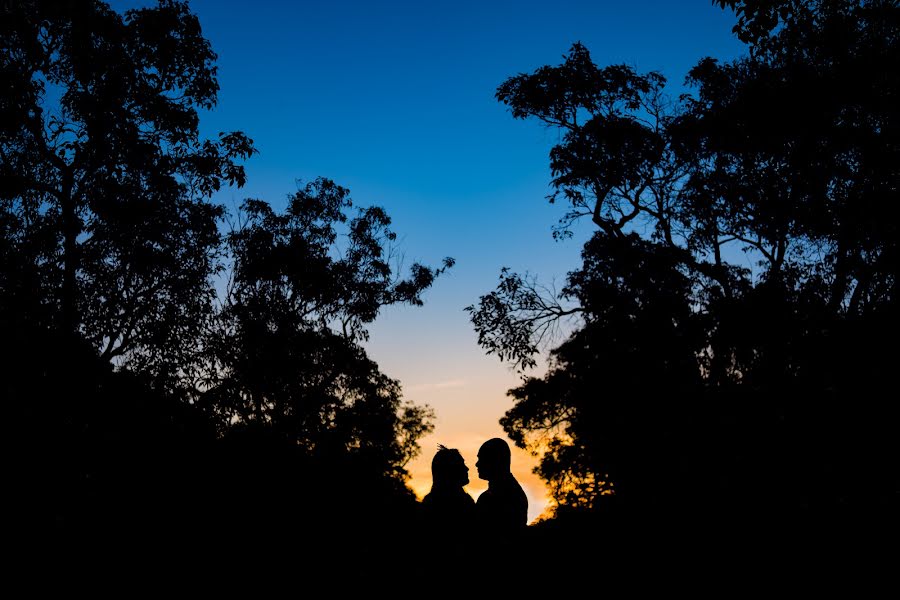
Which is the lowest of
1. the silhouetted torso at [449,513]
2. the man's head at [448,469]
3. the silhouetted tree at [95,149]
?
the silhouetted torso at [449,513]

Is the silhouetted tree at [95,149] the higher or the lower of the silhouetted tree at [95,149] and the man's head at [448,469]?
the higher

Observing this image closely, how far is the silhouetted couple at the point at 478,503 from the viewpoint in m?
4.43

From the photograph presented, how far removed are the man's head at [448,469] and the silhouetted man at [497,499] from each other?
0.25 metres

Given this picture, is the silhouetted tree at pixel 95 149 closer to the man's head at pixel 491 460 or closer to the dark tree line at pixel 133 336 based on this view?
the dark tree line at pixel 133 336

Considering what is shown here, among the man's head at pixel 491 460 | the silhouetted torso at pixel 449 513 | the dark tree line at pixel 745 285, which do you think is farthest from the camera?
the dark tree line at pixel 745 285

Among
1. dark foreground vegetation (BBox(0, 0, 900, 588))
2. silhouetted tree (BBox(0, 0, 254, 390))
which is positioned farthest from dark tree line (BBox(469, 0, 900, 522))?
silhouetted tree (BBox(0, 0, 254, 390))

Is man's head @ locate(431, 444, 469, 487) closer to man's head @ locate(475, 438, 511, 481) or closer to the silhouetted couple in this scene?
the silhouetted couple

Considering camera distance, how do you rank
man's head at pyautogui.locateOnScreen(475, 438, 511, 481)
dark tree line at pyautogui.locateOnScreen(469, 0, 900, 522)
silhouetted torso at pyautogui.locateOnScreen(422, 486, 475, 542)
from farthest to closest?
dark tree line at pyautogui.locateOnScreen(469, 0, 900, 522) < silhouetted torso at pyautogui.locateOnScreen(422, 486, 475, 542) < man's head at pyautogui.locateOnScreen(475, 438, 511, 481)

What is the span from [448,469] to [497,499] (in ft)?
1.53

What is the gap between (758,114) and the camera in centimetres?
1538

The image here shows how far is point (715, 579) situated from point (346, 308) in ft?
76.8

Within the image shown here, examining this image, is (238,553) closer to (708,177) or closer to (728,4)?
(728,4)

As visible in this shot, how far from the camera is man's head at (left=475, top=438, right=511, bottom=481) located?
442cm

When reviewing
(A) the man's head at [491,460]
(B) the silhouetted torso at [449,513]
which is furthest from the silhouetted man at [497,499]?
(B) the silhouetted torso at [449,513]
